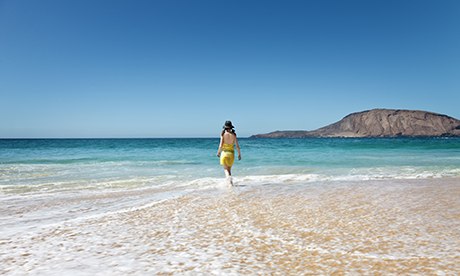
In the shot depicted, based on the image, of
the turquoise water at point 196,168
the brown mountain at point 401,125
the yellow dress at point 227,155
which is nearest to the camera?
the yellow dress at point 227,155

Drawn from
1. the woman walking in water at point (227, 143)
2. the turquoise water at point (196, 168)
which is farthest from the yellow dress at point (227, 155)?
the turquoise water at point (196, 168)

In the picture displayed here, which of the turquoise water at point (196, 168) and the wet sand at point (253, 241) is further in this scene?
the turquoise water at point (196, 168)

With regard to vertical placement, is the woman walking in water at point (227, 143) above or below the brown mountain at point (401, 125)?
below

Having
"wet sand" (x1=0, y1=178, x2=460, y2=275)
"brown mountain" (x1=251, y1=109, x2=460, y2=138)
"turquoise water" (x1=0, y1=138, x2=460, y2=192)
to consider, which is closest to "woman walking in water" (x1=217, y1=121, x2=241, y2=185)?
"turquoise water" (x1=0, y1=138, x2=460, y2=192)

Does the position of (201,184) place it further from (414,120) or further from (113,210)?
(414,120)

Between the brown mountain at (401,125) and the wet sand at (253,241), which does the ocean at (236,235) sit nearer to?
the wet sand at (253,241)

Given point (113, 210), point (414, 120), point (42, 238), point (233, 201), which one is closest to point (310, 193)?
point (233, 201)

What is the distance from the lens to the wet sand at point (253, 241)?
3.25m

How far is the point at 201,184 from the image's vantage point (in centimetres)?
1127

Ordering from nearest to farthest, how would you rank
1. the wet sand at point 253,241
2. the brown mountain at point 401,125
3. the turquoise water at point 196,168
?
the wet sand at point 253,241 → the turquoise water at point 196,168 → the brown mountain at point 401,125

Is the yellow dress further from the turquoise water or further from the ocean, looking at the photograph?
the ocean

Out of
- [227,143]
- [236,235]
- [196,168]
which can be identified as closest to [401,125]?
[196,168]

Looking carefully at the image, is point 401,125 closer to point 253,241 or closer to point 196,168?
point 196,168

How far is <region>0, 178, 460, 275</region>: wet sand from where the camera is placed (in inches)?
128
